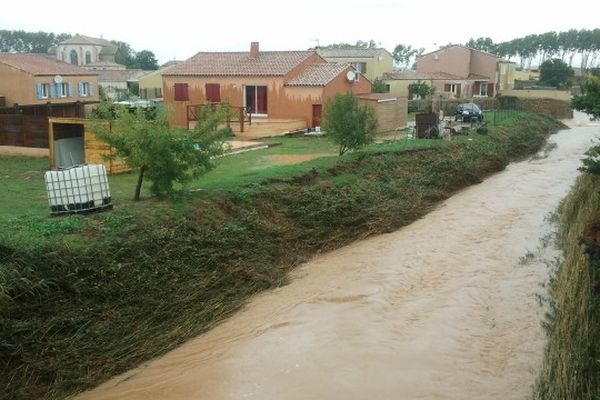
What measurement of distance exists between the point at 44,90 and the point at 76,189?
33685 millimetres

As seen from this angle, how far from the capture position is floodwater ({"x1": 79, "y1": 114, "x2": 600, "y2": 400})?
30.7ft

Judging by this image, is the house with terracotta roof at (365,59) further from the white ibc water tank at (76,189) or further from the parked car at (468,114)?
the white ibc water tank at (76,189)

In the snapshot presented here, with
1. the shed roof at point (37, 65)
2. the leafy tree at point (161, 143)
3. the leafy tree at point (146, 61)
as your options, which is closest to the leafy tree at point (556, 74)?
the shed roof at point (37, 65)

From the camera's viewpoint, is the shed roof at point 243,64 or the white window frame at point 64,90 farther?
the white window frame at point 64,90

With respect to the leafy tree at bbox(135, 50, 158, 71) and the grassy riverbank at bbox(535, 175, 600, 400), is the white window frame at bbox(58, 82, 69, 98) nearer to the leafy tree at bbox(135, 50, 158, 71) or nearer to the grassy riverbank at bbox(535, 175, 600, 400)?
the grassy riverbank at bbox(535, 175, 600, 400)

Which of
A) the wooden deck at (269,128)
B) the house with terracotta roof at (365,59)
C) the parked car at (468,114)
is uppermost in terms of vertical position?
the house with terracotta roof at (365,59)

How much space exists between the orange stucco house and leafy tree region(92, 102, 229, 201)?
17.9m

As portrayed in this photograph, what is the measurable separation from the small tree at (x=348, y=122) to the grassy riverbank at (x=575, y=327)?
406 inches

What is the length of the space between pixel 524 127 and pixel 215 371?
34.8 meters

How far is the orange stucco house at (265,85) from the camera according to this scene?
33719 mm

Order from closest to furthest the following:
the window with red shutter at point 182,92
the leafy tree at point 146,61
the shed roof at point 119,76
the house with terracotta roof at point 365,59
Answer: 1. the window with red shutter at point 182,92
2. the house with terracotta roof at point 365,59
3. the shed roof at point 119,76
4. the leafy tree at point 146,61

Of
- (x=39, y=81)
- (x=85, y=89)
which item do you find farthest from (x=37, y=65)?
(x=85, y=89)

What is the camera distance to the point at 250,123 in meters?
32.9

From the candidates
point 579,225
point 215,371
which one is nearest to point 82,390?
point 215,371
